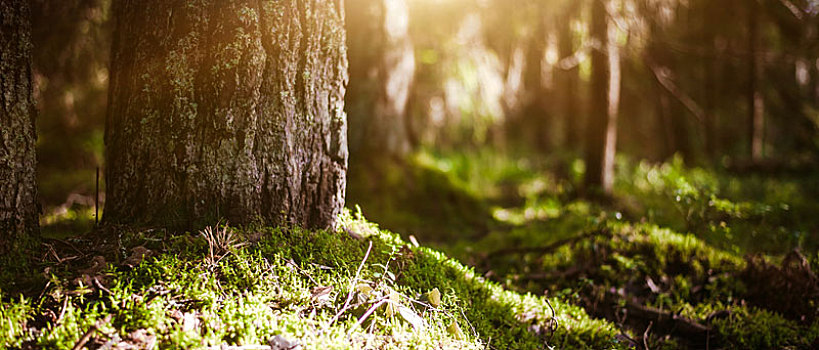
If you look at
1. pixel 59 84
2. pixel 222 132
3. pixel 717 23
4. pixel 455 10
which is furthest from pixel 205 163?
pixel 717 23

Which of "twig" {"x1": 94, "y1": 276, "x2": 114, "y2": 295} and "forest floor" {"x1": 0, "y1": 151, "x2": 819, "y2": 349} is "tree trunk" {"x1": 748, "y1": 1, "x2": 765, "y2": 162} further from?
"twig" {"x1": 94, "y1": 276, "x2": 114, "y2": 295}

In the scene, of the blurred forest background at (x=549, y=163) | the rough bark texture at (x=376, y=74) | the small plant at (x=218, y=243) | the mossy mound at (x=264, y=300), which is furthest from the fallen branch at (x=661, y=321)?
the rough bark texture at (x=376, y=74)

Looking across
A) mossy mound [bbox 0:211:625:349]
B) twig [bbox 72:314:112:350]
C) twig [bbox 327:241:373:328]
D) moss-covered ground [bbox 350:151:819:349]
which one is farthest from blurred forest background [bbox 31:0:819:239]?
twig [bbox 72:314:112:350]

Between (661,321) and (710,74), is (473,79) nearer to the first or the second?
(661,321)

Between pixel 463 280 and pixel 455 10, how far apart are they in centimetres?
732

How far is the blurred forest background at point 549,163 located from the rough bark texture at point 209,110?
75 centimetres

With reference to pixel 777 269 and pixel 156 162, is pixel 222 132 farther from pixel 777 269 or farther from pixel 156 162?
pixel 777 269

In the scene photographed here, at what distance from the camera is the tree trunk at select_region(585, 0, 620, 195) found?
23.5 feet

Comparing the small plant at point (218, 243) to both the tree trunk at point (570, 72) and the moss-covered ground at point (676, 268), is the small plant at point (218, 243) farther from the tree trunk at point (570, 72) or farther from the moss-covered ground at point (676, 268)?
the tree trunk at point (570, 72)

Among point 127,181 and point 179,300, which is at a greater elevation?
point 127,181

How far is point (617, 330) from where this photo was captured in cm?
311

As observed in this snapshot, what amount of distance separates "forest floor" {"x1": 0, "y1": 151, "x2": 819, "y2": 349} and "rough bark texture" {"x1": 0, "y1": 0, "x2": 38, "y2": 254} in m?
0.17

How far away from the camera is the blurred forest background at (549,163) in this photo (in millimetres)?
3951

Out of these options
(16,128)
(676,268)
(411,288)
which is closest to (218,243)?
(411,288)
